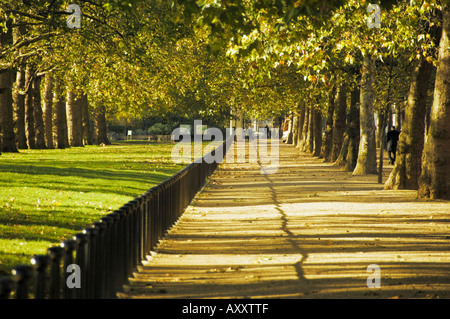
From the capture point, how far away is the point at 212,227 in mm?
12969

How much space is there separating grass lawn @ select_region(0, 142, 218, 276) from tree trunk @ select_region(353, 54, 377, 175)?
7064 mm

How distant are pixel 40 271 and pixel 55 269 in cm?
35

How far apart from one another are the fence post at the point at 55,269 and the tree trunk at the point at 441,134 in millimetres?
13576

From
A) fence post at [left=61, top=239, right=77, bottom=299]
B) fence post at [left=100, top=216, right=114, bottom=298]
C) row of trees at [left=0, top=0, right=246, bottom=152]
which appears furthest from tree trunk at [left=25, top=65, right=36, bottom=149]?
fence post at [left=61, top=239, right=77, bottom=299]

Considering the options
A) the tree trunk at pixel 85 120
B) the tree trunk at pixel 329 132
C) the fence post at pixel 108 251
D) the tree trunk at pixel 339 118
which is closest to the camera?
the fence post at pixel 108 251

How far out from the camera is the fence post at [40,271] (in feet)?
15.3

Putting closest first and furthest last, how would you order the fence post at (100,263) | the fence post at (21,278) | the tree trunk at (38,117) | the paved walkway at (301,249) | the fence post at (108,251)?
the fence post at (21,278), the fence post at (100,263), the fence post at (108,251), the paved walkway at (301,249), the tree trunk at (38,117)

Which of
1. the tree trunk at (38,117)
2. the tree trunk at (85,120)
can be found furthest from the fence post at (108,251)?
the tree trunk at (85,120)

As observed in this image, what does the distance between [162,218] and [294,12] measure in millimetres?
4680

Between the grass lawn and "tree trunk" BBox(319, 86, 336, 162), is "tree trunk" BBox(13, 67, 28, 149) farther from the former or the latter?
"tree trunk" BBox(319, 86, 336, 162)

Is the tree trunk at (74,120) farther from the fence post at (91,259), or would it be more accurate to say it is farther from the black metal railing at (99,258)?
the fence post at (91,259)

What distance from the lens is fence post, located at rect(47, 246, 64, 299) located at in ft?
16.4
